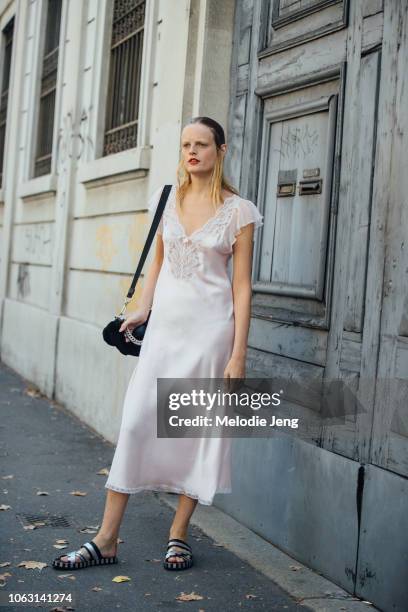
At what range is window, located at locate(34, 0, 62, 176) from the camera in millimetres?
11344

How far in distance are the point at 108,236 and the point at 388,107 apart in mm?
4342

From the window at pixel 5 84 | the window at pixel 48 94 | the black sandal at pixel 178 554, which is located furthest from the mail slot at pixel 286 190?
the window at pixel 5 84

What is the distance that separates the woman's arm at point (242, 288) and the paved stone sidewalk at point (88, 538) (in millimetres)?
959

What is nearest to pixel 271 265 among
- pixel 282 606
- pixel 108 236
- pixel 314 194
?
pixel 314 194

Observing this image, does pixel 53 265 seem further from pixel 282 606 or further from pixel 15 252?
pixel 282 606

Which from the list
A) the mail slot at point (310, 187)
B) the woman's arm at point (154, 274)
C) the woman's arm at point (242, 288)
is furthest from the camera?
the mail slot at point (310, 187)

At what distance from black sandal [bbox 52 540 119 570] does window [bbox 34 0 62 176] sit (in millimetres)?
7779

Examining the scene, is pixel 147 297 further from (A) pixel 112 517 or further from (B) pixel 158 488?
(A) pixel 112 517

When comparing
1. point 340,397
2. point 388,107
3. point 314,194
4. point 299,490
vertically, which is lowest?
point 299,490

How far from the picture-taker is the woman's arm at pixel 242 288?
159 inches

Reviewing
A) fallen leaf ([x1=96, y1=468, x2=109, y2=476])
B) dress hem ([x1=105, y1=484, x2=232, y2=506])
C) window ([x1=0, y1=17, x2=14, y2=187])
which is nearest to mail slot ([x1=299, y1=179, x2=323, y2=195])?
dress hem ([x1=105, y1=484, x2=232, y2=506])

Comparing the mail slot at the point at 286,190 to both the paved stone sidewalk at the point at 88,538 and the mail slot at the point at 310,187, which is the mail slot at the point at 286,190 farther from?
the paved stone sidewalk at the point at 88,538

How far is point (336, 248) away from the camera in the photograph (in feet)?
14.7

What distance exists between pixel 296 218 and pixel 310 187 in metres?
0.23
